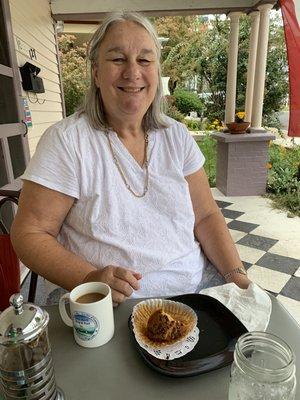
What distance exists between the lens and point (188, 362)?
64 centimetres

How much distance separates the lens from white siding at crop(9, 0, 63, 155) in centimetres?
307

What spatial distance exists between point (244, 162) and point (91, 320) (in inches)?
153

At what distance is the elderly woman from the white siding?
2.32 metres

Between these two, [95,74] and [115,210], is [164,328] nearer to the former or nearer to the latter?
[115,210]

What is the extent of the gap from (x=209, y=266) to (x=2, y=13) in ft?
8.56

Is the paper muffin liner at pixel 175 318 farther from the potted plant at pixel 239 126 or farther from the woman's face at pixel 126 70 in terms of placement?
the potted plant at pixel 239 126

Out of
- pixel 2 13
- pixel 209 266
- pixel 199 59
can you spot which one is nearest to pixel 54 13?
pixel 2 13

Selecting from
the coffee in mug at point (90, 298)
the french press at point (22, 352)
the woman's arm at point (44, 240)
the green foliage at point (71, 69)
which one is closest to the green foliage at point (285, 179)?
the woman's arm at point (44, 240)

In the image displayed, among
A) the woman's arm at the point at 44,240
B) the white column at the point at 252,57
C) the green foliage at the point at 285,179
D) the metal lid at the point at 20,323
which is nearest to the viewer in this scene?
the metal lid at the point at 20,323

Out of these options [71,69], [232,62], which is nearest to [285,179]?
[232,62]

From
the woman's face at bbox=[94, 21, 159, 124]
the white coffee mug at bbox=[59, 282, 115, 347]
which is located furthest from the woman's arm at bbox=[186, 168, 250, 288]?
the white coffee mug at bbox=[59, 282, 115, 347]

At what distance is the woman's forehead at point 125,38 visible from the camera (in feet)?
3.47

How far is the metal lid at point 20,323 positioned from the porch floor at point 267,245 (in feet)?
5.57

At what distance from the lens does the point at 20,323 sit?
19.0 inches
